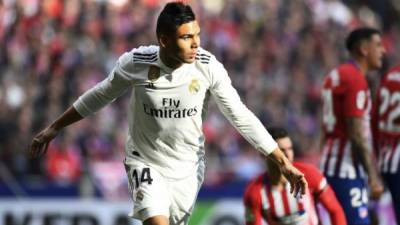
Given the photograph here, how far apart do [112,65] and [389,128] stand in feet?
30.6

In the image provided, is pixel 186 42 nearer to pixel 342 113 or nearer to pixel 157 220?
pixel 157 220

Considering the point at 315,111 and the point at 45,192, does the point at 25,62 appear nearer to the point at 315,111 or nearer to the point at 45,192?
the point at 45,192

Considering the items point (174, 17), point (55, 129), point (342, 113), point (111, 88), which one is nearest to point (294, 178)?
point (174, 17)

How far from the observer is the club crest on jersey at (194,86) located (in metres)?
7.66

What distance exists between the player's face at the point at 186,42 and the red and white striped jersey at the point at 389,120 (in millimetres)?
2705

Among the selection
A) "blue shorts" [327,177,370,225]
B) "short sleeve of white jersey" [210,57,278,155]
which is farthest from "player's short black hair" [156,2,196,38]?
"blue shorts" [327,177,370,225]

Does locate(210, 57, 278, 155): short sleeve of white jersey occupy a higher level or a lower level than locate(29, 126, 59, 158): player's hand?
higher

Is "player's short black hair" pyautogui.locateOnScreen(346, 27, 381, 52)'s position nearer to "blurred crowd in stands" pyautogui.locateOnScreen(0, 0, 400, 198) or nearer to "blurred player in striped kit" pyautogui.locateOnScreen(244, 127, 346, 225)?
"blurred player in striped kit" pyautogui.locateOnScreen(244, 127, 346, 225)

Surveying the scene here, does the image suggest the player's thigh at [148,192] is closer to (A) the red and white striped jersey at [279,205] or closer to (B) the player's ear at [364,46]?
(A) the red and white striped jersey at [279,205]

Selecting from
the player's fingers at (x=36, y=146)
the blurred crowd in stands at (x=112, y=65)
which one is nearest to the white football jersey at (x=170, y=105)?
the player's fingers at (x=36, y=146)

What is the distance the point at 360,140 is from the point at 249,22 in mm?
12042

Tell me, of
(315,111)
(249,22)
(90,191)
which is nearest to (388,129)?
(90,191)

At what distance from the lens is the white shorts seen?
303 inches

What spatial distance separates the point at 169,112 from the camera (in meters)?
7.73
